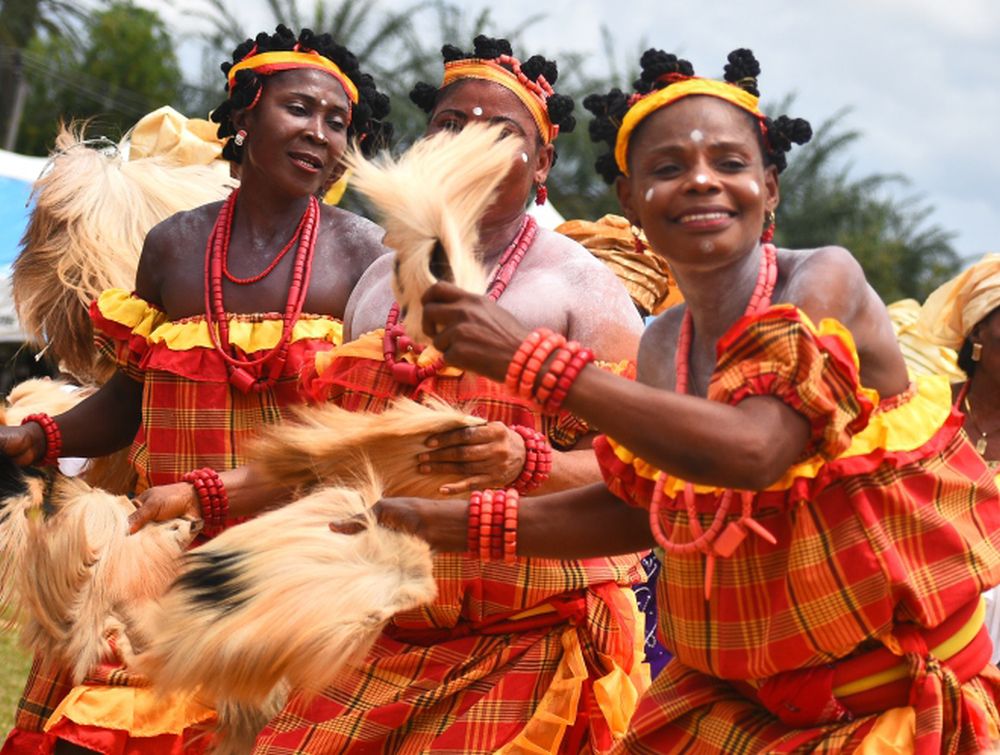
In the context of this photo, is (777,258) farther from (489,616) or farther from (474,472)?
(489,616)

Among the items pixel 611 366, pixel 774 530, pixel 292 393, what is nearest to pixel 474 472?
pixel 611 366

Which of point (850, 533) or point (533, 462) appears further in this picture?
point (533, 462)

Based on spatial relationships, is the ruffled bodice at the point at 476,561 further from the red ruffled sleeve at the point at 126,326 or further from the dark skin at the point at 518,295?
the red ruffled sleeve at the point at 126,326

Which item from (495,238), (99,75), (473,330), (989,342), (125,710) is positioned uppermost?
(473,330)

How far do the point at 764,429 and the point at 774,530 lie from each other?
0.38 meters

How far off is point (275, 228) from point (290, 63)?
509 mm

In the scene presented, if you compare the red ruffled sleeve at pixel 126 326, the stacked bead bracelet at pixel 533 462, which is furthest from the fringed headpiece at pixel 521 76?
the red ruffled sleeve at pixel 126 326

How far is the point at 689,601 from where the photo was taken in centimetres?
328

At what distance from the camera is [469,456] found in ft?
12.0

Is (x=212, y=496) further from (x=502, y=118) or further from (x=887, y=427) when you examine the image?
(x=887, y=427)

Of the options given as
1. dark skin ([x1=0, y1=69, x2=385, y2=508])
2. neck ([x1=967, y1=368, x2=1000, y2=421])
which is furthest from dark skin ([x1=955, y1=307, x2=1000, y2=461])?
dark skin ([x1=0, y1=69, x2=385, y2=508])

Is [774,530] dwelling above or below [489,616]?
above

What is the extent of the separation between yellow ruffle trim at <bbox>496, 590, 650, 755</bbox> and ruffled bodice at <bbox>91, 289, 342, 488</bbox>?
1.19 m

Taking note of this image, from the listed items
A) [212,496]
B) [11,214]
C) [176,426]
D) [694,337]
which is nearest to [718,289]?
[694,337]
